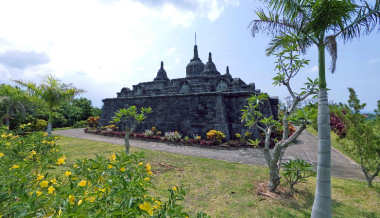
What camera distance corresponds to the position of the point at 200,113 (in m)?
13.7

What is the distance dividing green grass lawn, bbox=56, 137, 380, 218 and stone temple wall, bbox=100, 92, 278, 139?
21.6 feet

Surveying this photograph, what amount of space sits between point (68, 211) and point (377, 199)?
6.61m

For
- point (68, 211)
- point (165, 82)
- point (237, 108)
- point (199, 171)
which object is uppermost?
point (165, 82)

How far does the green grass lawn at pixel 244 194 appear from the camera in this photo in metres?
3.58

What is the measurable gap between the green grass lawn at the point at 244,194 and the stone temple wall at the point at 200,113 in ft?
21.6

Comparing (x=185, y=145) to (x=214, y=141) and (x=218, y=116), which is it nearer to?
A: (x=214, y=141)

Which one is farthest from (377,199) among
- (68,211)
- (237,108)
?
(237,108)

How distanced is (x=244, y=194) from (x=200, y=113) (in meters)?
9.55

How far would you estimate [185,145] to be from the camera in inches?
451

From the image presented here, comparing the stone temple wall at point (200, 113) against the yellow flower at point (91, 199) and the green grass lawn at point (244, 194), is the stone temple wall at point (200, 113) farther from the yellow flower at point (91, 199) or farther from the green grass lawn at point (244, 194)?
the yellow flower at point (91, 199)

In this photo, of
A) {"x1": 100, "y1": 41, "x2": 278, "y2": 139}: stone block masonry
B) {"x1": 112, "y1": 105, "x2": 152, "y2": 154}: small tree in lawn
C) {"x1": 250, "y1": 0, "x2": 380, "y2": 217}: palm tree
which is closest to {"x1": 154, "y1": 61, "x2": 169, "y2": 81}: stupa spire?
{"x1": 100, "y1": 41, "x2": 278, "y2": 139}: stone block masonry

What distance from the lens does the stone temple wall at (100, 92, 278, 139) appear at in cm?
1296

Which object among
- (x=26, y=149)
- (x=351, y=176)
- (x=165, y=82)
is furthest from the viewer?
(x=165, y=82)

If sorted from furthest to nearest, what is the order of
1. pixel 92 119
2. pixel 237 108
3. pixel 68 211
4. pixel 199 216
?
pixel 92 119, pixel 237 108, pixel 199 216, pixel 68 211
